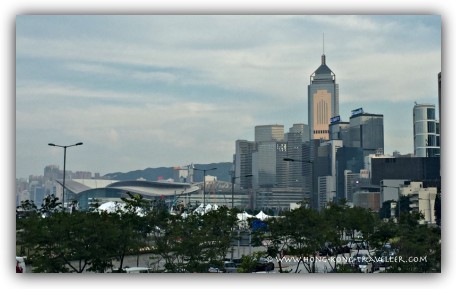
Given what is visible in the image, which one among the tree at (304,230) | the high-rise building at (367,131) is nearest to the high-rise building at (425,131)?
the high-rise building at (367,131)

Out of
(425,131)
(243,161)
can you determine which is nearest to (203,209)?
(243,161)

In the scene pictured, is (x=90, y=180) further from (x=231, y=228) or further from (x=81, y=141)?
(x=231, y=228)

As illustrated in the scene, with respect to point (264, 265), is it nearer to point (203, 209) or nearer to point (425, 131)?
point (203, 209)

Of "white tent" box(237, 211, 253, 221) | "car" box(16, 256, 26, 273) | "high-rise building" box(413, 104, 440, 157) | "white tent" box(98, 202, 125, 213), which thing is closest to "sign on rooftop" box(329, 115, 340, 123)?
"high-rise building" box(413, 104, 440, 157)

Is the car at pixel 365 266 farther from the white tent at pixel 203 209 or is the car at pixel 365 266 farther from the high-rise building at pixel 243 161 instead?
the white tent at pixel 203 209

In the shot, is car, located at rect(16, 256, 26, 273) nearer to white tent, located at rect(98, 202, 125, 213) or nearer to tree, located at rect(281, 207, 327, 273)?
white tent, located at rect(98, 202, 125, 213)
